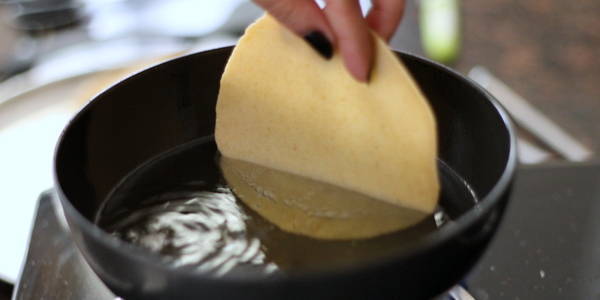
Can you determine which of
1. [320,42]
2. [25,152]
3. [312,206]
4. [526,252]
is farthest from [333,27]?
[25,152]

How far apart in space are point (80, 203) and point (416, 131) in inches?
8.5

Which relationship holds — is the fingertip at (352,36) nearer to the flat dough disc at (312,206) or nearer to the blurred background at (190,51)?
the flat dough disc at (312,206)

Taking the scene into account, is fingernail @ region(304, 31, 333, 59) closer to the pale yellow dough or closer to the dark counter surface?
the pale yellow dough

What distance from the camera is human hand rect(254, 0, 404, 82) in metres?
0.43

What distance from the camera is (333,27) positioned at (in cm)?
44

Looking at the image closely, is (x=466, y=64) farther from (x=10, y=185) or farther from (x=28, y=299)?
(x=28, y=299)

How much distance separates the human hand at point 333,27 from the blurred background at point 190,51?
1.20 feet

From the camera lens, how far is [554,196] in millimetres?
655

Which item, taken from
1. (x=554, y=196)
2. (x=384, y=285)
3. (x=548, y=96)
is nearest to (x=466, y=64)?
(x=548, y=96)

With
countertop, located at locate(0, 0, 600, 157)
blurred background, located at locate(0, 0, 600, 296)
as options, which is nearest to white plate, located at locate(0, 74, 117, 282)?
blurred background, located at locate(0, 0, 600, 296)

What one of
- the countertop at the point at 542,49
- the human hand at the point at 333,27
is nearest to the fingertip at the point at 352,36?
the human hand at the point at 333,27

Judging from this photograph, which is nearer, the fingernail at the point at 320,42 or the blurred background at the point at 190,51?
the fingernail at the point at 320,42

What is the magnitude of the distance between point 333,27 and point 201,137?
6.5 inches

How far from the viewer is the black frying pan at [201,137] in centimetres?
33
